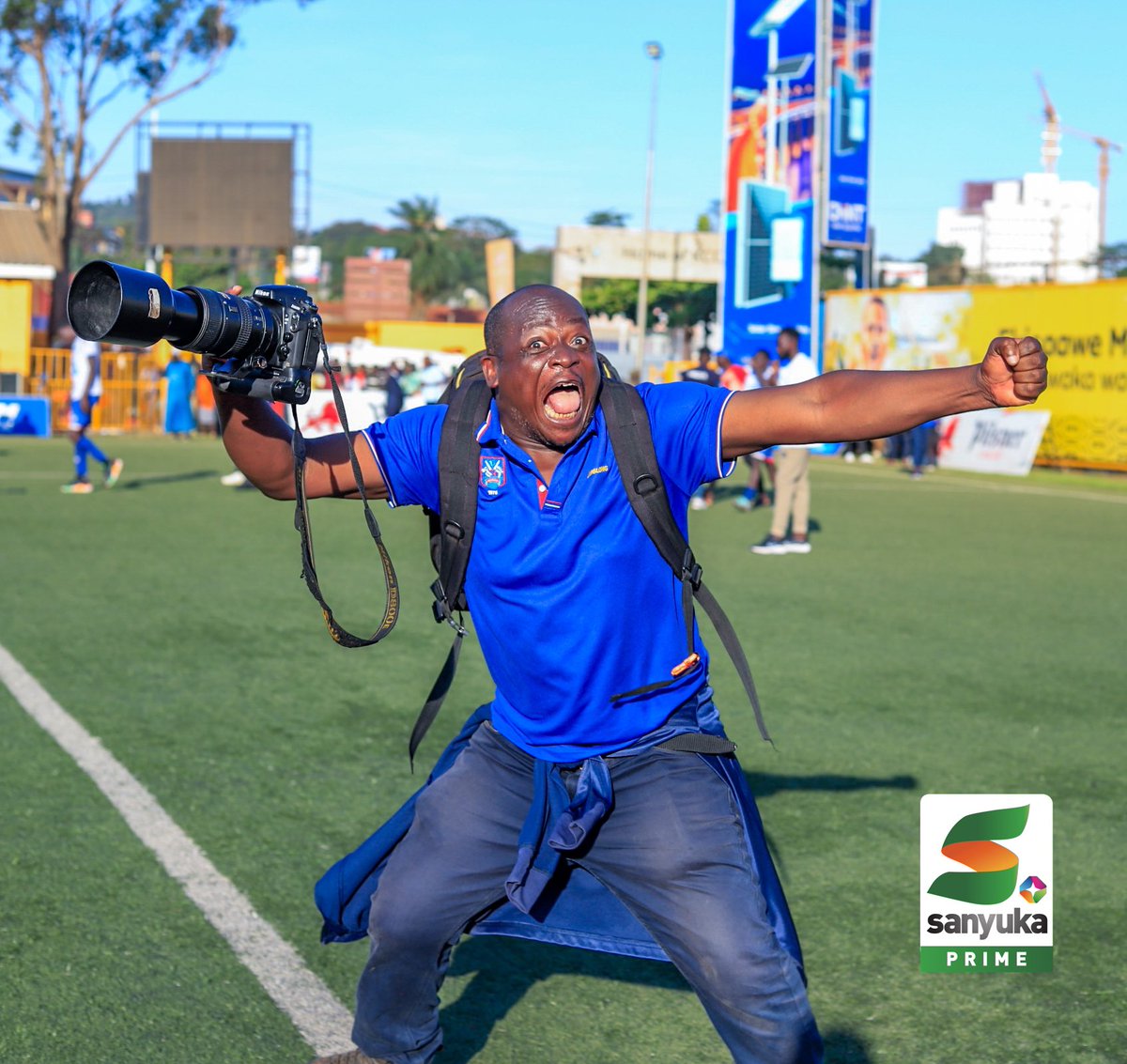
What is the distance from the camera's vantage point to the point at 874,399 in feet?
10.5

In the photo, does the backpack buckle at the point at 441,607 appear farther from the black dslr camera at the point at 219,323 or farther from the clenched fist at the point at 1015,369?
the clenched fist at the point at 1015,369

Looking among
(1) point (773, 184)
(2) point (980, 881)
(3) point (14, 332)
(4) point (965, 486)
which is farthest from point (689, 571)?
(3) point (14, 332)

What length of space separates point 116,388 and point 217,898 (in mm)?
29158

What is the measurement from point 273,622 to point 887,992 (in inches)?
242

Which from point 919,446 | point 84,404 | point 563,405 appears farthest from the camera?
point 919,446

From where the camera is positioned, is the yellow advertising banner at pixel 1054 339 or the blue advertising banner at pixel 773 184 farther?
the blue advertising banner at pixel 773 184

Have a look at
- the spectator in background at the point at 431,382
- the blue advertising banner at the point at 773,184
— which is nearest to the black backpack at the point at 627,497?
the blue advertising banner at the point at 773,184

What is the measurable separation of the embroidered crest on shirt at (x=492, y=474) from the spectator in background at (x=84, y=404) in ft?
43.3

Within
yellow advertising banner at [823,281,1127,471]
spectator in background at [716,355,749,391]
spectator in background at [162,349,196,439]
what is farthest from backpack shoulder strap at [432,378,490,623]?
spectator in background at [162,349,196,439]

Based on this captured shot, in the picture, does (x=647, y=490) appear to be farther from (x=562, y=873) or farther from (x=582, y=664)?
(x=562, y=873)

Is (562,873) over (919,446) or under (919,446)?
under

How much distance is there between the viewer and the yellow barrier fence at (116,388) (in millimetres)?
32094

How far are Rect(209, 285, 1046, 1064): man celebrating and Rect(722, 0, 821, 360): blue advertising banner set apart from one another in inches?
1119

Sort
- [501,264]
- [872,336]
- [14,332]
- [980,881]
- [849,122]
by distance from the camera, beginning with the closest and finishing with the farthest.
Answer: [980,881], [872,336], [14,332], [849,122], [501,264]
